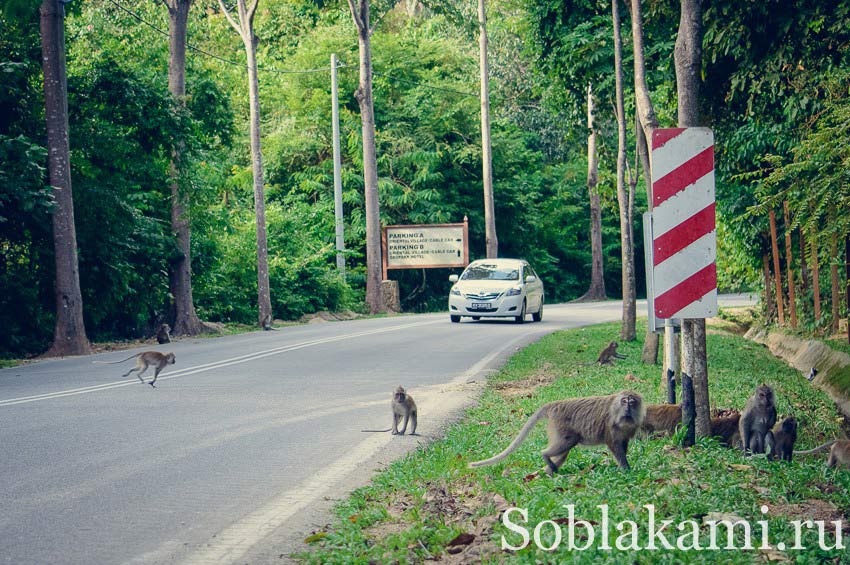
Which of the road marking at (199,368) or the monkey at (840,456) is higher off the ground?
the road marking at (199,368)

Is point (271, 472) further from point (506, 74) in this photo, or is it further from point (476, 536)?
point (506, 74)

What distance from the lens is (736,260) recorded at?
91.6ft

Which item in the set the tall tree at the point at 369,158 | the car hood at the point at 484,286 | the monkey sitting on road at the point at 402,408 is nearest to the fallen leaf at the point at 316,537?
the monkey sitting on road at the point at 402,408

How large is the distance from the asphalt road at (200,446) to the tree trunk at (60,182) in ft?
5.90

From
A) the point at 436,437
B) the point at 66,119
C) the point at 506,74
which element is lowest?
the point at 436,437

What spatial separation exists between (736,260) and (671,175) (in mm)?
20851

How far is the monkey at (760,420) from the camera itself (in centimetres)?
853

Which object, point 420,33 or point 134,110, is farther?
point 420,33

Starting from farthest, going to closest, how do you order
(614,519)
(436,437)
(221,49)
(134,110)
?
1. (221,49)
2. (134,110)
3. (436,437)
4. (614,519)

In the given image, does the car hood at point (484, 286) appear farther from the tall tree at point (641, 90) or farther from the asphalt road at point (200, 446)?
the tall tree at point (641, 90)

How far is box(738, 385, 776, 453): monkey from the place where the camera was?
853 cm

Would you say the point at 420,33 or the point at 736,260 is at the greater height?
the point at 420,33

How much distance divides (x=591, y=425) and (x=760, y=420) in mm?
1865

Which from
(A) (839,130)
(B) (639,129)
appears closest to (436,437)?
(A) (839,130)
